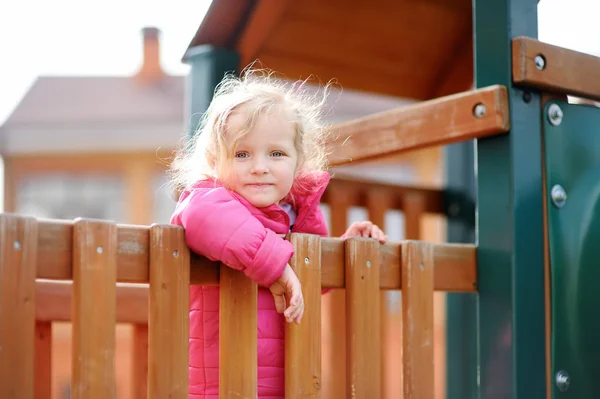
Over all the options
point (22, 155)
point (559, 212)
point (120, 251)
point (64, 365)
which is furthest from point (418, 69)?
point (22, 155)

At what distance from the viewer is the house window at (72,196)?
19859 mm

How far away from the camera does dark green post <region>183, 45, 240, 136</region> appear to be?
12.4 feet

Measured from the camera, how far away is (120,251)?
79.3 inches

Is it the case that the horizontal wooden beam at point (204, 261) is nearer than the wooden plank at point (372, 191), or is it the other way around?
the horizontal wooden beam at point (204, 261)

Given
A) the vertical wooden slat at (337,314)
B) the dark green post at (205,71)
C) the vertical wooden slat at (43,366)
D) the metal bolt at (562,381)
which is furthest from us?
the vertical wooden slat at (337,314)

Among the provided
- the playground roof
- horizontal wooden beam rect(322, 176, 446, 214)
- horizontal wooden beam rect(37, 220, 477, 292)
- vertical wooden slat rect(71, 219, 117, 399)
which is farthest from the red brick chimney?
vertical wooden slat rect(71, 219, 117, 399)

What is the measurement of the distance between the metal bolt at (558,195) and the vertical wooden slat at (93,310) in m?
1.42

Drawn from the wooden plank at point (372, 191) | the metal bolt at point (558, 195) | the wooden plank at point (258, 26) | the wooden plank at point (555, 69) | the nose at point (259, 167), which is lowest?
the metal bolt at point (558, 195)

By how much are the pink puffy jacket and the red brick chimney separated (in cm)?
2003

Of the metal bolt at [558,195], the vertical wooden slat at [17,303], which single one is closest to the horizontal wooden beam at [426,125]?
the metal bolt at [558,195]

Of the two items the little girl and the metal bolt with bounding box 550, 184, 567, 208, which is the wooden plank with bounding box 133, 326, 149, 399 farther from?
the metal bolt with bounding box 550, 184, 567, 208

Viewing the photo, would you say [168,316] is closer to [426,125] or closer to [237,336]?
[237,336]

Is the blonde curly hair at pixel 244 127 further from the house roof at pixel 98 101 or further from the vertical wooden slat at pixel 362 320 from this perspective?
the house roof at pixel 98 101

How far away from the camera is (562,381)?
2674 millimetres
